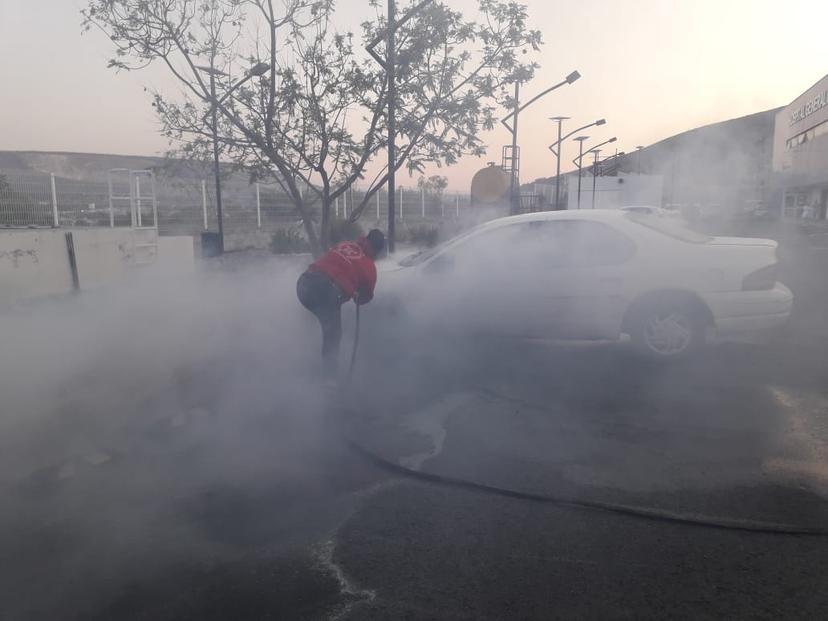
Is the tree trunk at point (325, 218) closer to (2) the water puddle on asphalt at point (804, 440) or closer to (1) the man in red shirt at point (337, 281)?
(1) the man in red shirt at point (337, 281)

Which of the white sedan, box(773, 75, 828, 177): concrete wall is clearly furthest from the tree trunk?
box(773, 75, 828, 177): concrete wall

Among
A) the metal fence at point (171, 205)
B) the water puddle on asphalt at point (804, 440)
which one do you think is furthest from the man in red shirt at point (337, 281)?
the metal fence at point (171, 205)

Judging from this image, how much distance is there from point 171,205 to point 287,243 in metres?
2.96

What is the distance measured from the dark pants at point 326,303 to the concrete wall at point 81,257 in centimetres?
601

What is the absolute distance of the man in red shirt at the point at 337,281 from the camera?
16.4ft

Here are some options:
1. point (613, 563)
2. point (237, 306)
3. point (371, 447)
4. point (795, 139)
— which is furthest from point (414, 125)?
point (795, 139)

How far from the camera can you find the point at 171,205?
1488 cm

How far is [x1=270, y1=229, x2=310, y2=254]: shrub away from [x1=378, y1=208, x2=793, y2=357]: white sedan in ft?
34.7

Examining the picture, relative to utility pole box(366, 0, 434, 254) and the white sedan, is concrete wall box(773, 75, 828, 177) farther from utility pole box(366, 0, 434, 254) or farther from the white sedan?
the white sedan

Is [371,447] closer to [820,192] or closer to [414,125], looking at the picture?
[414,125]

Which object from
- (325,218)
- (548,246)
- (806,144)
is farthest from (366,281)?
(806,144)

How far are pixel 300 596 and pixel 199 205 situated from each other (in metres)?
14.7

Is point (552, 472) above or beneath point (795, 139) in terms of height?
beneath

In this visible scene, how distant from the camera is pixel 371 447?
13.2ft
